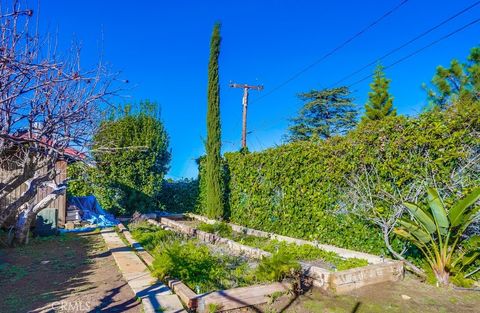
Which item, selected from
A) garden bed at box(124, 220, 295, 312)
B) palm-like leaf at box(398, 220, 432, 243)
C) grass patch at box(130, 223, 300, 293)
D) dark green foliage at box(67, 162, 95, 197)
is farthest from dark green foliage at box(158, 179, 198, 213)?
palm-like leaf at box(398, 220, 432, 243)

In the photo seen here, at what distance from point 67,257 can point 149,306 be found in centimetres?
383

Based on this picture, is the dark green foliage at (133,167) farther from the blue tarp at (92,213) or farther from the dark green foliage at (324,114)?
the dark green foliage at (324,114)

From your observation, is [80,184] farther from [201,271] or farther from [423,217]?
[423,217]

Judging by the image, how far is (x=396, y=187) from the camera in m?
5.62

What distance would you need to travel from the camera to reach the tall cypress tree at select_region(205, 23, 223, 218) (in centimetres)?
1215

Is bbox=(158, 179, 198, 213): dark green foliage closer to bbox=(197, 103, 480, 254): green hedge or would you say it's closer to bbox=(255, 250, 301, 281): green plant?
bbox=(197, 103, 480, 254): green hedge

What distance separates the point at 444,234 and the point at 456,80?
12.0 metres

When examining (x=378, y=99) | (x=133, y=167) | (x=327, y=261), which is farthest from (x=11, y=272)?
(x=378, y=99)

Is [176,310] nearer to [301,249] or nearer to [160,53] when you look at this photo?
[301,249]

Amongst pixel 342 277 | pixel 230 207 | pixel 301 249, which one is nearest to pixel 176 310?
pixel 342 277

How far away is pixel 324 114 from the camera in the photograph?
28.5 m

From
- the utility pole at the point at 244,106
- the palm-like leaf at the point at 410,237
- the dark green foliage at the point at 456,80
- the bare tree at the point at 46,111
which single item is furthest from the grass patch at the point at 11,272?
the dark green foliage at the point at 456,80

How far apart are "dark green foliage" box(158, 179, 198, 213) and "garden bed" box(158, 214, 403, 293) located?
23.7ft

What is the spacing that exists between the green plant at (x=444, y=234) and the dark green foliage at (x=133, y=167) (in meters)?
11.5
